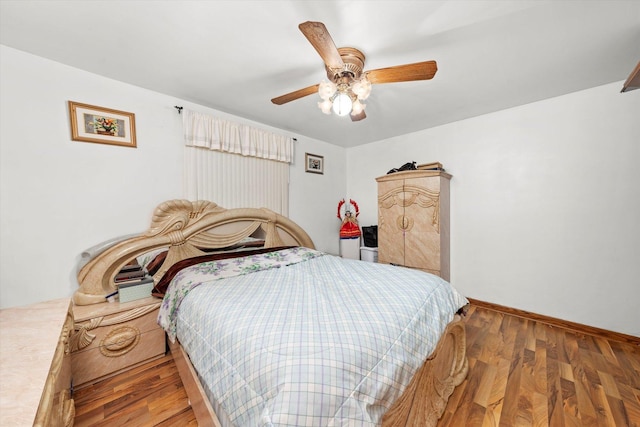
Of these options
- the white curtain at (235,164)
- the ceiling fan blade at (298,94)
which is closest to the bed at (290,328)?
the white curtain at (235,164)

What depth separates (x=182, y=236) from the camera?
7.09ft

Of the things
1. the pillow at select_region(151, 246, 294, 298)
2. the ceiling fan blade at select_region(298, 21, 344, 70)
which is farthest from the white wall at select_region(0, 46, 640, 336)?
the ceiling fan blade at select_region(298, 21, 344, 70)

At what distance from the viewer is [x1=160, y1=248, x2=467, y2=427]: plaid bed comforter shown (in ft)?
2.50

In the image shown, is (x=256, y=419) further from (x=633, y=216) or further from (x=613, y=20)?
(x=633, y=216)

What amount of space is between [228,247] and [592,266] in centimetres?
365

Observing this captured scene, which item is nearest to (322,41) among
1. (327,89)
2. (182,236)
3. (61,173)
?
(327,89)

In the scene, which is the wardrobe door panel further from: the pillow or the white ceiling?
the pillow

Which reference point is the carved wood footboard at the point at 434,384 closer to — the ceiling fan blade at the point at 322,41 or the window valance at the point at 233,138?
the ceiling fan blade at the point at 322,41

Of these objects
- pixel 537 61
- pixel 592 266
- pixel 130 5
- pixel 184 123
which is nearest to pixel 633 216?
pixel 592 266

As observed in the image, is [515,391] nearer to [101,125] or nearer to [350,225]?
[350,225]

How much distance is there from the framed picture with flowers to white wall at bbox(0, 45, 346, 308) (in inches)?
2.0

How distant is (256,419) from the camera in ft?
2.48

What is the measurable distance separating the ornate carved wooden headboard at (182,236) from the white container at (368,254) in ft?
4.39

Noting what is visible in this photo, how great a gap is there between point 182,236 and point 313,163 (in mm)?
2114
